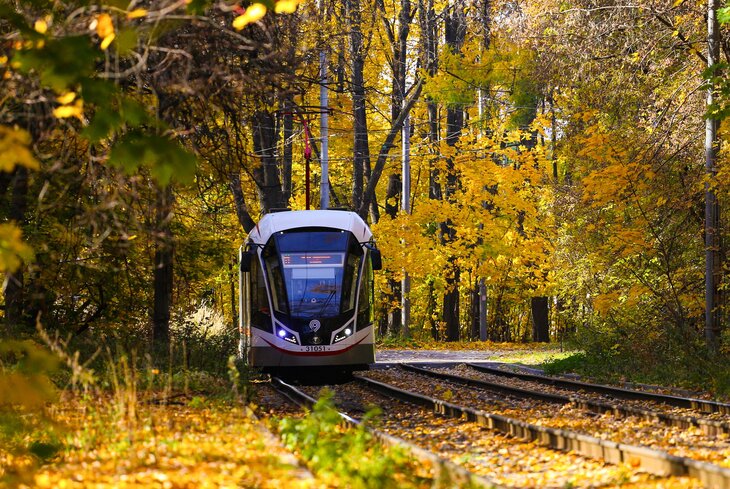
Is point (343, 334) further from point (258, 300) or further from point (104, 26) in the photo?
point (104, 26)

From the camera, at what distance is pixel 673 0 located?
19594mm

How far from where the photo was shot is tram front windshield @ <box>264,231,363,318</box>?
57.6ft

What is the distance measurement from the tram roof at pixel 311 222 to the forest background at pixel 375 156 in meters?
0.87

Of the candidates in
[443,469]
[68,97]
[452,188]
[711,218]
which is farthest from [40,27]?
[452,188]

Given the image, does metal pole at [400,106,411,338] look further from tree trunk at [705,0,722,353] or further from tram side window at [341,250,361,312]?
tram side window at [341,250,361,312]

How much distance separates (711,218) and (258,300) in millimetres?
8218

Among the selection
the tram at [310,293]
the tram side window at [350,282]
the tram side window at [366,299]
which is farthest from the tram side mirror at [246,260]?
the tram side window at [366,299]

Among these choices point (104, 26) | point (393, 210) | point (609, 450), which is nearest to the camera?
point (104, 26)

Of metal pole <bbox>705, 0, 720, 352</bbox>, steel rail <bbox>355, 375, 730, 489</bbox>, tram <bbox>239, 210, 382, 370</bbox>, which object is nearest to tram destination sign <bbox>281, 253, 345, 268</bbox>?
tram <bbox>239, 210, 382, 370</bbox>

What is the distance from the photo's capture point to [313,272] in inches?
697

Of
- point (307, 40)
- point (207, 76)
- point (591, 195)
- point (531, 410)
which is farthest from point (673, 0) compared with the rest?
point (207, 76)

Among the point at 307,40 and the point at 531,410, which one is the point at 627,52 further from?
the point at 531,410

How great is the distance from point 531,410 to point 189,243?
24.4 ft

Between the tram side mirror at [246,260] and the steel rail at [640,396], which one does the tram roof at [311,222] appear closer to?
the tram side mirror at [246,260]
